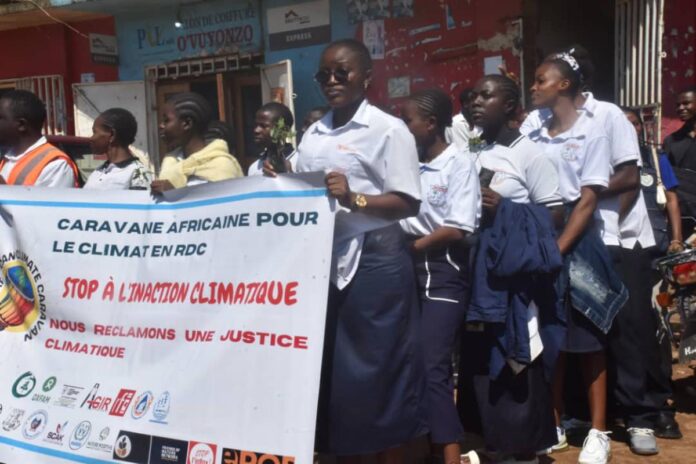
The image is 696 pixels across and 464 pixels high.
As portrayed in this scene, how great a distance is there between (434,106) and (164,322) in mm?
1523

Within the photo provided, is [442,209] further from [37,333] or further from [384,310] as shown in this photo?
[37,333]

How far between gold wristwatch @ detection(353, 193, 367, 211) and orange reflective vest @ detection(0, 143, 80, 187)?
1.97 meters

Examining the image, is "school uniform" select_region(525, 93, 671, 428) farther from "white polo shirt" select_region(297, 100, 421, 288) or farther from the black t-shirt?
the black t-shirt

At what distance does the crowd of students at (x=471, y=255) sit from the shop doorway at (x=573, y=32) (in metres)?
3.91

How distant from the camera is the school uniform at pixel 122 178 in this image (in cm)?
482

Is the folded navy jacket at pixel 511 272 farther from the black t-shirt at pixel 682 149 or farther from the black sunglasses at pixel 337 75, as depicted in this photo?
the black t-shirt at pixel 682 149

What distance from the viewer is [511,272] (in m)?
3.78


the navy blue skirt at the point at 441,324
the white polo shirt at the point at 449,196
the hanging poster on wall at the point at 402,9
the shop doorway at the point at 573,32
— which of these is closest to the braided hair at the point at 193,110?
the white polo shirt at the point at 449,196

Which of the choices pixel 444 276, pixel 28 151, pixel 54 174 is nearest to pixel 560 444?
pixel 444 276

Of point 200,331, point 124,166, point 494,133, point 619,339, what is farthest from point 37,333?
point 619,339

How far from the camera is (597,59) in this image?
9672 millimetres

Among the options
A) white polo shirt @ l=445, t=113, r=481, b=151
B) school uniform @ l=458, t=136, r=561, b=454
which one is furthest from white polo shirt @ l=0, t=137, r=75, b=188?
white polo shirt @ l=445, t=113, r=481, b=151

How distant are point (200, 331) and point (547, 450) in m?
1.85

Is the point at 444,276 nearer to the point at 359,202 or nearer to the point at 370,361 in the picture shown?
the point at 370,361
